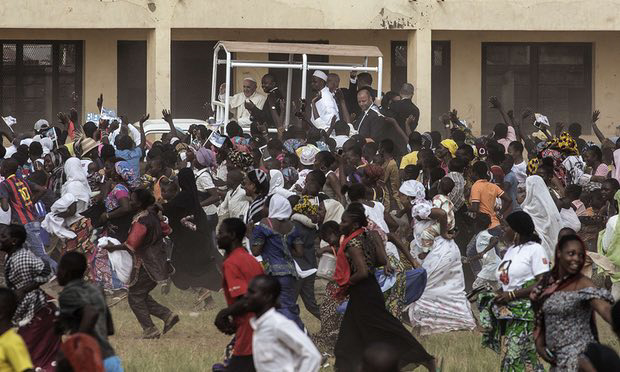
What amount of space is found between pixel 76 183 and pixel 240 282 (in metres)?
6.35

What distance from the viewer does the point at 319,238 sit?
12.7 metres

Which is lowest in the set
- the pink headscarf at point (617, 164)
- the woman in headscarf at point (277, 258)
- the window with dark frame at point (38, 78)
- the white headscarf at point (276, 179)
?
the woman in headscarf at point (277, 258)

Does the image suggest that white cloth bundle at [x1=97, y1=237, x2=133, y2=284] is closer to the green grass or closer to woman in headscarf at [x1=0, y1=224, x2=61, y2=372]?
the green grass

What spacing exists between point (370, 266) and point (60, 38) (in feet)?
50.4

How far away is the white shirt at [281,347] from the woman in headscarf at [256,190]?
153 inches

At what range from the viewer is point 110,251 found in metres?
12.5

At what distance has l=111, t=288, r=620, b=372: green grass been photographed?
10.7 metres

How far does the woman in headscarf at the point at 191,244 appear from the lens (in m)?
13.8

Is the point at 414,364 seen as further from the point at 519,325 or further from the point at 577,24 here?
the point at 577,24

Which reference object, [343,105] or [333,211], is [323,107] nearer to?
Result: [343,105]

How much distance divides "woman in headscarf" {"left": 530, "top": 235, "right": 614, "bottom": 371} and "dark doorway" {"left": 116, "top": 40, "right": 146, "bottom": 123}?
Result: 17021mm

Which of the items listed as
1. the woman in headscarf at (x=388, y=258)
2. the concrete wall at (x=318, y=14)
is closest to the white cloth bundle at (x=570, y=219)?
the woman in headscarf at (x=388, y=258)

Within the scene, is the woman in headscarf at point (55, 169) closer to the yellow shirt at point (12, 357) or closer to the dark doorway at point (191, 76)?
the dark doorway at point (191, 76)

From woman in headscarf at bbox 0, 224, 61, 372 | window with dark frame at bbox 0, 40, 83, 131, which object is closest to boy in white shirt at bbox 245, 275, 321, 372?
woman in headscarf at bbox 0, 224, 61, 372
